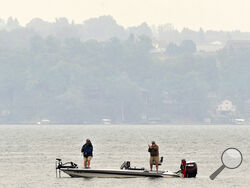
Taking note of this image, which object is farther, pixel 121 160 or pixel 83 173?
pixel 121 160

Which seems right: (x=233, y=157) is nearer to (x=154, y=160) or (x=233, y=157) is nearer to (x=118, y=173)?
(x=154, y=160)

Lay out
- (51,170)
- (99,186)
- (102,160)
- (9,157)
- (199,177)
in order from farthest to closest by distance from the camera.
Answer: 1. (9,157)
2. (102,160)
3. (51,170)
4. (199,177)
5. (99,186)

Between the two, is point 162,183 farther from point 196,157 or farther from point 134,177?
point 196,157

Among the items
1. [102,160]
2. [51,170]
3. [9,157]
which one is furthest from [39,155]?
[51,170]

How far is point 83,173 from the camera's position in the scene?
62.5 m

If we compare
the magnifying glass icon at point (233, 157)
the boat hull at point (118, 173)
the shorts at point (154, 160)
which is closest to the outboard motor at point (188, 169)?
the boat hull at point (118, 173)

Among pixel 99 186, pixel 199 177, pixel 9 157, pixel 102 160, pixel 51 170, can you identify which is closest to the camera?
pixel 99 186

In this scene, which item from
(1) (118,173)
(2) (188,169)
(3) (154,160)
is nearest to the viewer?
(1) (118,173)

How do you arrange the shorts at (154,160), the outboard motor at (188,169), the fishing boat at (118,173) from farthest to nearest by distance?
the outboard motor at (188,169)
the shorts at (154,160)
the fishing boat at (118,173)

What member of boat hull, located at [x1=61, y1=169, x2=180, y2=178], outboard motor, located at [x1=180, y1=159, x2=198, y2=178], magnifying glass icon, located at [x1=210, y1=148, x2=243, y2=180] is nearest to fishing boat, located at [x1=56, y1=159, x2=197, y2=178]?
boat hull, located at [x1=61, y1=169, x2=180, y2=178]

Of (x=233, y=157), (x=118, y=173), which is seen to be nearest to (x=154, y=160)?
(x=118, y=173)

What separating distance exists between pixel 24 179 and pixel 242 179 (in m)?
16.1

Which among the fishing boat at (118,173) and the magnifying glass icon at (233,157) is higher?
the magnifying glass icon at (233,157)

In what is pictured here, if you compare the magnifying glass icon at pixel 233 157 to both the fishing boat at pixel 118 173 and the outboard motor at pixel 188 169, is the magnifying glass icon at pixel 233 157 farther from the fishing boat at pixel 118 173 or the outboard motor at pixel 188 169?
the outboard motor at pixel 188 169
